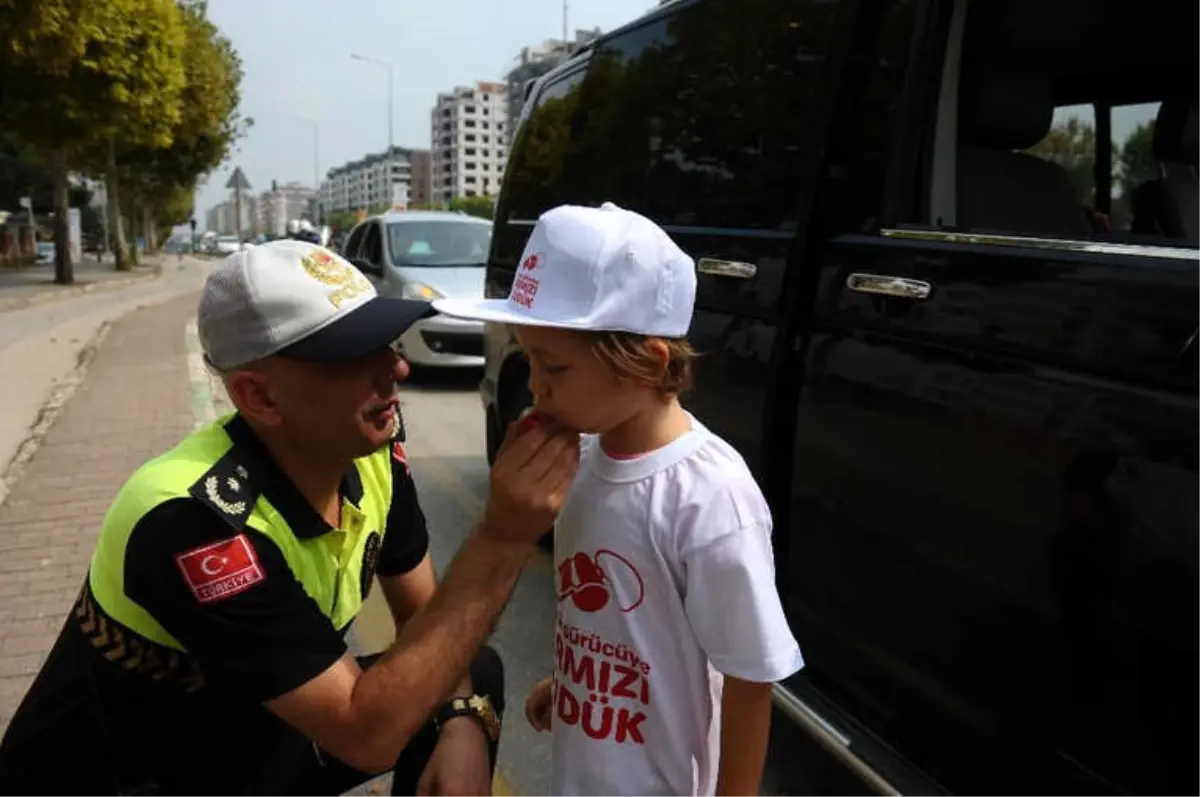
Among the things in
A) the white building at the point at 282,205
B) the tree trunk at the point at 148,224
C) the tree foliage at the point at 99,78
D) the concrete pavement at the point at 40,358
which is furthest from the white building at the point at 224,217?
the concrete pavement at the point at 40,358

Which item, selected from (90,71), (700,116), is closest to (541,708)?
(700,116)

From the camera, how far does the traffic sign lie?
26.5 meters

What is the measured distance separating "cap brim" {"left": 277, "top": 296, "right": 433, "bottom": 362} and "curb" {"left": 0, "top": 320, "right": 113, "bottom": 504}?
4.22 metres

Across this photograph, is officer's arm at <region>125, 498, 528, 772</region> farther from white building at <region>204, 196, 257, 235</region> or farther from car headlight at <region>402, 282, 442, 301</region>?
white building at <region>204, 196, 257, 235</region>

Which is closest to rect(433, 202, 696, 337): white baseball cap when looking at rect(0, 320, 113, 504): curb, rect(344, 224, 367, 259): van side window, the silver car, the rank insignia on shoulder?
the rank insignia on shoulder

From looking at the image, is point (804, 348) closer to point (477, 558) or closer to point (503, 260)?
point (477, 558)

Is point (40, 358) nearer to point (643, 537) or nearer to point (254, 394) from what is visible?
point (254, 394)

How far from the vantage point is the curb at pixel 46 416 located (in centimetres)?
548

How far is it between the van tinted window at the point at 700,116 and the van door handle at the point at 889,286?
1.09ft

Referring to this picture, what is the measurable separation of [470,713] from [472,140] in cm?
12370

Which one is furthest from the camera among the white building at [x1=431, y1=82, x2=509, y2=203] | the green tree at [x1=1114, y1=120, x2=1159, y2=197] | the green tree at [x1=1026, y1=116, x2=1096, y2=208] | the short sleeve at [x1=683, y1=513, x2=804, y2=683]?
the white building at [x1=431, y1=82, x2=509, y2=203]

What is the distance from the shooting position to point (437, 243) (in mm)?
9648

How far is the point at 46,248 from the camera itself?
49125 millimetres

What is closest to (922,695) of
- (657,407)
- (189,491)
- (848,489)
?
(848,489)
